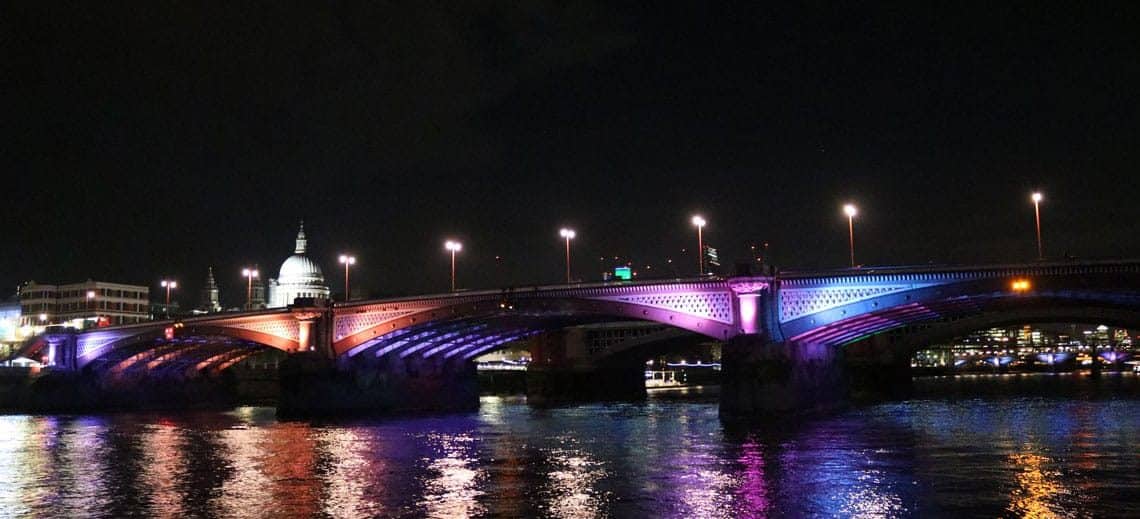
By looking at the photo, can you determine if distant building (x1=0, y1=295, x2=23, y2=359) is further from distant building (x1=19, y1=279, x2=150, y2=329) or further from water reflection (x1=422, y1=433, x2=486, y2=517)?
water reflection (x1=422, y1=433, x2=486, y2=517)

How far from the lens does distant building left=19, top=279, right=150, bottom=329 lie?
176 metres

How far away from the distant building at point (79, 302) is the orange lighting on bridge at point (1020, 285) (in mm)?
154857

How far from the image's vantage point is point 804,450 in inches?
1533

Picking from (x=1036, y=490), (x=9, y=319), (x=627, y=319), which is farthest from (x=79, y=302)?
(x=1036, y=490)

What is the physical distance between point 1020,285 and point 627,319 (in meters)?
27.1

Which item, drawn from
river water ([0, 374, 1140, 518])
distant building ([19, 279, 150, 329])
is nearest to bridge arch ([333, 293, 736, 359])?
river water ([0, 374, 1140, 518])

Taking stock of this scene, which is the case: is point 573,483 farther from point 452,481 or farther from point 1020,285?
point 1020,285

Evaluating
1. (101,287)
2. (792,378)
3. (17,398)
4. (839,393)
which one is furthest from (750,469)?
(101,287)

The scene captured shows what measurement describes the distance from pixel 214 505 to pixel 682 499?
473 inches

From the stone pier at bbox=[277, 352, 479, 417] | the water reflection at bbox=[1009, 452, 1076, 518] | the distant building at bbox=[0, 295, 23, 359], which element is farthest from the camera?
the distant building at bbox=[0, 295, 23, 359]

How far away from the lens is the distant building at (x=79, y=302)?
579 feet

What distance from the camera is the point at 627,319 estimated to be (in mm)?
71062

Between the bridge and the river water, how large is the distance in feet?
15.9

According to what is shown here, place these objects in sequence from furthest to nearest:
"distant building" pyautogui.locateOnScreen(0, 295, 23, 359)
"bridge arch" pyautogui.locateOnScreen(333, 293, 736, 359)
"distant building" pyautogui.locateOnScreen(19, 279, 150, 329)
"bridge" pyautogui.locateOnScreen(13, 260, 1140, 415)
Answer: "distant building" pyautogui.locateOnScreen(19, 279, 150, 329) < "distant building" pyautogui.locateOnScreen(0, 295, 23, 359) < "bridge arch" pyautogui.locateOnScreen(333, 293, 736, 359) < "bridge" pyautogui.locateOnScreen(13, 260, 1140, 415)
